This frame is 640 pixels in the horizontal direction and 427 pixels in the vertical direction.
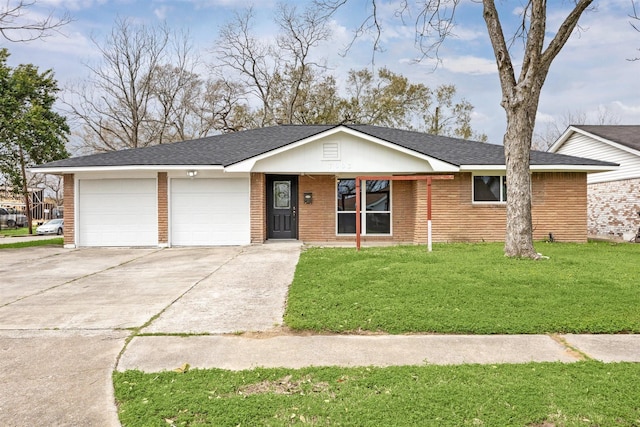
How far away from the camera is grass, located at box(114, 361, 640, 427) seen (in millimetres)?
2650

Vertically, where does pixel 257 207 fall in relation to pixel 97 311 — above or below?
above

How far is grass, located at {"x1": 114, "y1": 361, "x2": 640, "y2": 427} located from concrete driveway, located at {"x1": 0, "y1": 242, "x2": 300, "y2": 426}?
1.35ft

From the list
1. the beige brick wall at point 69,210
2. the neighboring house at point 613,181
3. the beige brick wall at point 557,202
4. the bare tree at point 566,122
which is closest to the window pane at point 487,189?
the beige brick wall at point 557,202

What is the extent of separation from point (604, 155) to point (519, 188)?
11643mm

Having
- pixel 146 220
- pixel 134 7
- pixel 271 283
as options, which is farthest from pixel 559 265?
pixel 134 7

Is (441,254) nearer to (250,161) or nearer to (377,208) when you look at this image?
(377,208)

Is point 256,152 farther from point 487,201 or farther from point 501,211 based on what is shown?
point 501,211

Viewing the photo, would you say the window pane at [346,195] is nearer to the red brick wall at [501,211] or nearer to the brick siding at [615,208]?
the red brick wall at [501,211]

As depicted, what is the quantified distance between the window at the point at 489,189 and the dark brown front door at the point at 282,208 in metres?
6.00

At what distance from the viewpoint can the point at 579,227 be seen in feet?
42.0

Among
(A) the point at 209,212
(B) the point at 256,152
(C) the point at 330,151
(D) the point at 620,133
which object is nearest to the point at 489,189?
(C) the point at 330,151

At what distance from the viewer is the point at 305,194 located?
43.7ft

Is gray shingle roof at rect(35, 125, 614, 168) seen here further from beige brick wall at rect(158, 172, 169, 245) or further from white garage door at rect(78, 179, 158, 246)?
white garage door at rect(78, 179, 158, 246)

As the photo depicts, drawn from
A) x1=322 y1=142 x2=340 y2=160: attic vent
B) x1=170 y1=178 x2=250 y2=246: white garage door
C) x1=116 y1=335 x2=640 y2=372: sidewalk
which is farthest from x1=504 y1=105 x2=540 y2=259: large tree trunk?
x1=170 y1=178 x2=250 y2=246: white garage door
